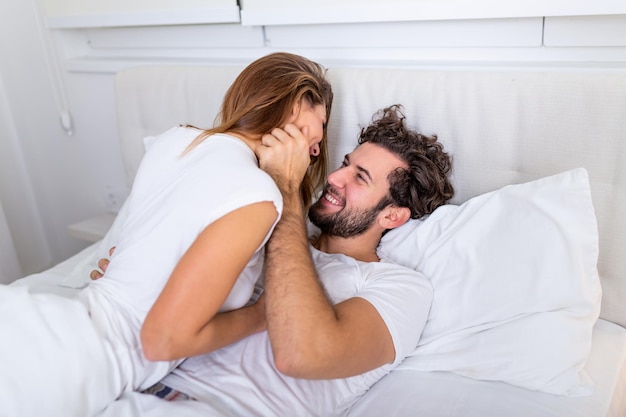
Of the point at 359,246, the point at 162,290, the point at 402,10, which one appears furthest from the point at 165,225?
the point at 402,10

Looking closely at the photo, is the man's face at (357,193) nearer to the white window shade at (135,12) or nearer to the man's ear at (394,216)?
the man's ear at (394,216)

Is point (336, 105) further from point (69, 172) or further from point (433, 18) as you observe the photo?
point (69, 172)

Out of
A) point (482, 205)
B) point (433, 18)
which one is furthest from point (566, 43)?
point (482, 205)

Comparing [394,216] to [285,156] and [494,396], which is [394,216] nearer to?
[285,156]

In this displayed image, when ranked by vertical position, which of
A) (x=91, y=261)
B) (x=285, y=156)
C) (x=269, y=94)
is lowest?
(x=91, y=261)

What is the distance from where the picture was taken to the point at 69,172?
2742mm

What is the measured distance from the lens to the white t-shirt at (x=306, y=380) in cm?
119

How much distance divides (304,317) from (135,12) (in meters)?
1.54

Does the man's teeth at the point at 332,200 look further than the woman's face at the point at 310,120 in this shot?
Yes

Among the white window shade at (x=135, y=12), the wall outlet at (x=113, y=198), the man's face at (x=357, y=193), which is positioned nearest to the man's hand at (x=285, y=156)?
the man's face at (x=357, y=193)

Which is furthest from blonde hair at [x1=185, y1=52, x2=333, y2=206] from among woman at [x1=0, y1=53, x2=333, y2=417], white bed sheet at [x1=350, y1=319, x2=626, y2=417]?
white bed sheet at [x1=350, y1=319, x2=626, y2=417]

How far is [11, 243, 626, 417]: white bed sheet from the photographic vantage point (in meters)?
1.16

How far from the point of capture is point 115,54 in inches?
97.6

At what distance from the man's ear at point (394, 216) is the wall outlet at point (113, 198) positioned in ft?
5.20
